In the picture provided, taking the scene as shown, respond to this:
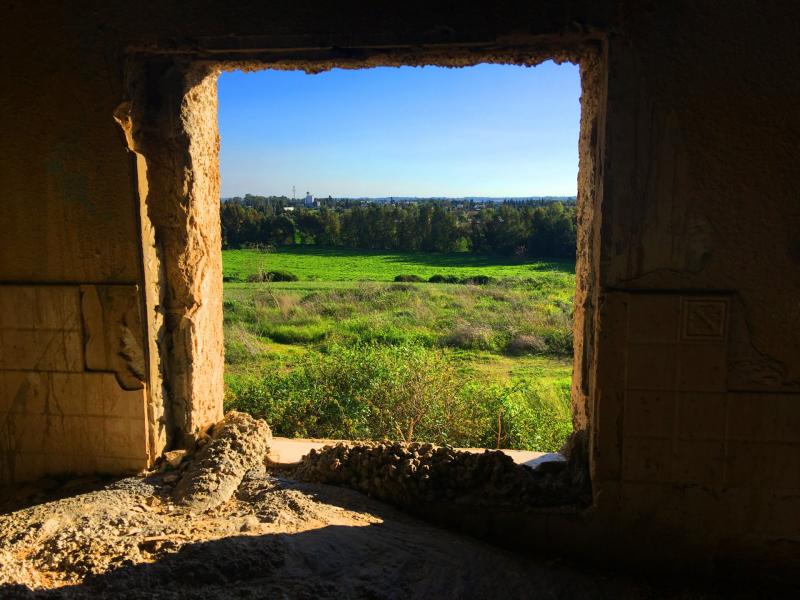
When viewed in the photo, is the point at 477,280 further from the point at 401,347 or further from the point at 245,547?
the point at 245,547

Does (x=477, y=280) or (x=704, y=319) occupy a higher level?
(x=704, y=319)

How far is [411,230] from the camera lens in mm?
41719

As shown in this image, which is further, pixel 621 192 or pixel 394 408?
pixel 394 408

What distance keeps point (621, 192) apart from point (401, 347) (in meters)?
7.83

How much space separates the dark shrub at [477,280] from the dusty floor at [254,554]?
1037 inches

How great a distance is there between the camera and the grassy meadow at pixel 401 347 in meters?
8.30

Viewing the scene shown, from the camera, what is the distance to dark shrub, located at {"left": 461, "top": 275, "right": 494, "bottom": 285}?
2945cm

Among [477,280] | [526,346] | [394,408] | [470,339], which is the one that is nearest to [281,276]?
[477,280]

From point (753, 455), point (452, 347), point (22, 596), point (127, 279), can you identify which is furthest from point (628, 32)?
point (452, 347)

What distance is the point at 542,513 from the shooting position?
3262 millimetres

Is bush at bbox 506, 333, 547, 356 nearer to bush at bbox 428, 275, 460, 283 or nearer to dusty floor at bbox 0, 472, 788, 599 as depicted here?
bush at bbox 428, 275, 460, 283

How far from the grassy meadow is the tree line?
4.57ft

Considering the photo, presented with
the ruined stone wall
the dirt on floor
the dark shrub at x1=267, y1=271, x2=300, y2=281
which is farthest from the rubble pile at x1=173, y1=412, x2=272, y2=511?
the dark shrub at x1=267, y1=271, x2=300, y2=281

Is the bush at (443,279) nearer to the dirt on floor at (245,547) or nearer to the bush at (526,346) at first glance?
the bush at (526,346)
